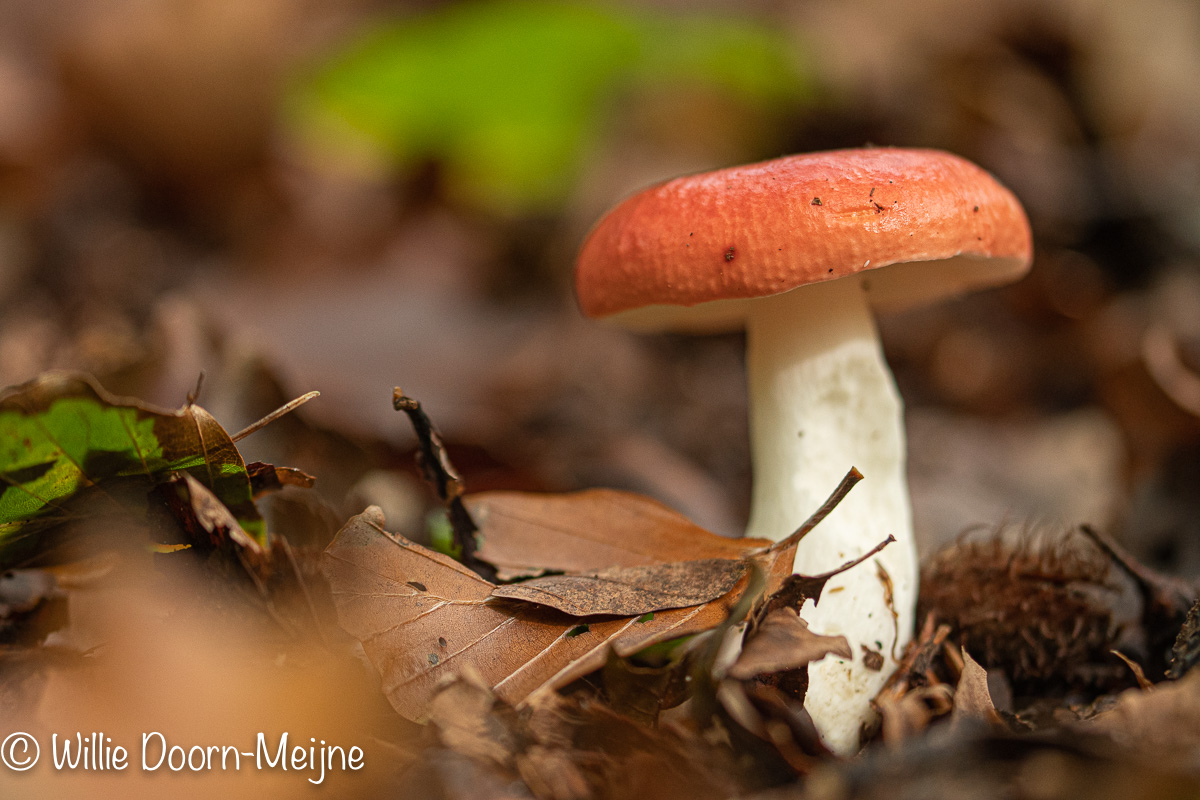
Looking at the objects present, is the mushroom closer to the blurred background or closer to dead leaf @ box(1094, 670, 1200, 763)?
dead leaf @ box(1094, 670, 1200, 763)

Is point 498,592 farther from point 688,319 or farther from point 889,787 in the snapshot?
point 688,319

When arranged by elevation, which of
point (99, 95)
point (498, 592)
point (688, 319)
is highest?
point (99, 95)

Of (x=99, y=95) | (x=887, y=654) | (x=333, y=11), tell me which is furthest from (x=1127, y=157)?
(x=99, y=95)

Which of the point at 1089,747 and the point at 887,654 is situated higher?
the point at 1089,747

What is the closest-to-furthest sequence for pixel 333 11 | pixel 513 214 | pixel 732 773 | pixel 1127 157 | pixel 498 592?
pixel 732 773
pixel 498 592
pixel 1127 157
pixel 513 214
pixel 333 11

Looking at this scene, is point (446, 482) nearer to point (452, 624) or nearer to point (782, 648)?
point (452, 624)

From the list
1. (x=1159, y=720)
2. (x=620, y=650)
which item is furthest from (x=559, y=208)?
(x=1159, y=720)

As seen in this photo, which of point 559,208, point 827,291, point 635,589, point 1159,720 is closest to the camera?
point 1159,720
